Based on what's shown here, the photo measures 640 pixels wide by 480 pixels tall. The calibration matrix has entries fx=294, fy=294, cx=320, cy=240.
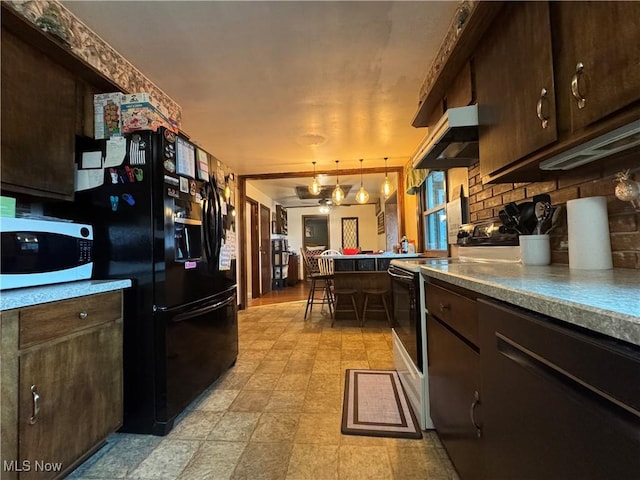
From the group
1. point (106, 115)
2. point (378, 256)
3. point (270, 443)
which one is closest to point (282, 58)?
point (106, 115)

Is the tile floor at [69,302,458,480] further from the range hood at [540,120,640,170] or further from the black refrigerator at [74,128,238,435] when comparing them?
the range hood at [540,120,640,170]

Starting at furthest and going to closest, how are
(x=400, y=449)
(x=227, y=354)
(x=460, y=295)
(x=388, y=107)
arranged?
(x=388, y=107), (x=227, y=354), (x=400, y=449), (x=460, y=295)

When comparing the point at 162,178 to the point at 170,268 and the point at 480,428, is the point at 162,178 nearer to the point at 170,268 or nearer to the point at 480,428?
the point at 170,268

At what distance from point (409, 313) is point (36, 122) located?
2216 mm

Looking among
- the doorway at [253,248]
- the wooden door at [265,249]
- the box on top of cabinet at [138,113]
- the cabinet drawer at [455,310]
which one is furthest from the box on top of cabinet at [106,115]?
the wooden door at [265,249]

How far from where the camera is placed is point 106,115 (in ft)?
5.70

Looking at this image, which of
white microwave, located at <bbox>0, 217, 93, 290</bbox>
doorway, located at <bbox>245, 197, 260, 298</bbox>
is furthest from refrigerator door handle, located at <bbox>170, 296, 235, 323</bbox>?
doorway, located at <bbox>245, 197, 260, 298</bbox>

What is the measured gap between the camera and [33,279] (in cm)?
124

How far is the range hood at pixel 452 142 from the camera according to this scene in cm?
152

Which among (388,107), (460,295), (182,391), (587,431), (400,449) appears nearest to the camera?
(587,431)

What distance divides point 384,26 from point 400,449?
2.36 metres

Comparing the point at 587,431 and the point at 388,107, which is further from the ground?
the point at 388,107

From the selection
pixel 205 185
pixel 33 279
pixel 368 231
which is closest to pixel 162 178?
pixel 205 185
